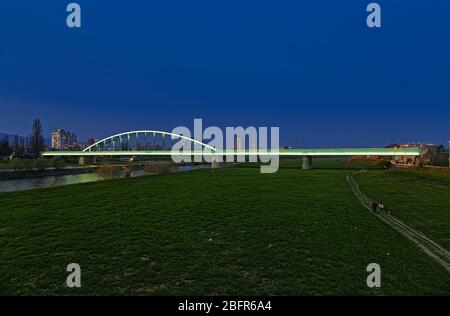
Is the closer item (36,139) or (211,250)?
(211,250)

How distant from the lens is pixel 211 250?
10.6 meters

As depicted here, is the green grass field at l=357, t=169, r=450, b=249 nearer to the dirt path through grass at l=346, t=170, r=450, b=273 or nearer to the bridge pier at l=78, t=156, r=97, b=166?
the dirt path through grass at l=346, t=170, r=450, b=273

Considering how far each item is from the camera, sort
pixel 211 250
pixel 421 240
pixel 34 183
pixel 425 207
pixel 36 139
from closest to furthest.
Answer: pixel 211 250 → pixel 421 240 → pixel 425 207 → pixel 34 183 → pixel 36 139

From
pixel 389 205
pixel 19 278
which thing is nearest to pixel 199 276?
pixel 19 278

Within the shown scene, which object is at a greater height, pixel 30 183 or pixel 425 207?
pixel 425 207

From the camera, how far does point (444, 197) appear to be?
2289cm

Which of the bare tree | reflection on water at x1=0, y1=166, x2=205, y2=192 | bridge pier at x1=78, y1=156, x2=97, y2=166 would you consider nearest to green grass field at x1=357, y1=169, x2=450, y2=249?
reflection on water at x1=0, y1=166, x2=205, y2=192

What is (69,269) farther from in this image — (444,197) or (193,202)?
(444,197)

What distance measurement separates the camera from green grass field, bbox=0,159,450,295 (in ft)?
26.0

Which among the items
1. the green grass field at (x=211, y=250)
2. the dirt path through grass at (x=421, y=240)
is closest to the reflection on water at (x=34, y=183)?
the green grass field at (x=211, y=250)

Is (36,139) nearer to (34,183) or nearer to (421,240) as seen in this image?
(34,183)

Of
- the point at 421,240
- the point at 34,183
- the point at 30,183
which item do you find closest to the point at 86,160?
the point at 30,183
